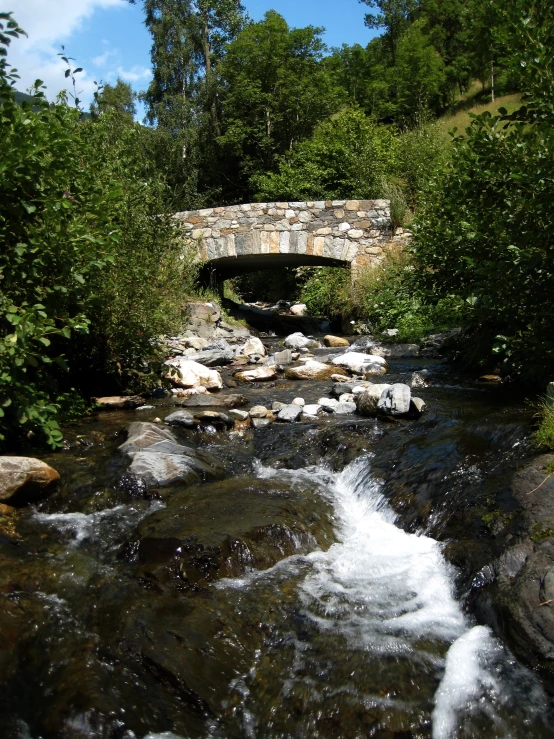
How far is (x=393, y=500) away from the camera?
4.54m

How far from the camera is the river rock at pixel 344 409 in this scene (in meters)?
6.82

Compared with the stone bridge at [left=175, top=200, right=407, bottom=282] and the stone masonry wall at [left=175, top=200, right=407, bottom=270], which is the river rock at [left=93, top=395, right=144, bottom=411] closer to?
the stone bridge at [left=175, top=200, right=407, bottom=282]

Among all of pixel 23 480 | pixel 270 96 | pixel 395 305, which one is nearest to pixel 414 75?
pixel 270 96

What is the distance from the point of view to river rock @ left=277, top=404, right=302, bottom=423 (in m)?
6.64

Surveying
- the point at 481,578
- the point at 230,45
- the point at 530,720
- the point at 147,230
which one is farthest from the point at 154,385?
the point at 230,45

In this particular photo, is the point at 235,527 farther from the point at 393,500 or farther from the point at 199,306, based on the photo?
the point at 199,306

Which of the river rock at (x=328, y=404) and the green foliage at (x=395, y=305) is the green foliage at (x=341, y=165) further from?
the river rock at (x=328, y=404)

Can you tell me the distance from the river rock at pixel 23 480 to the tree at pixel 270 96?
66.5ft

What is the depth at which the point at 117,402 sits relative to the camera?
7.16 m

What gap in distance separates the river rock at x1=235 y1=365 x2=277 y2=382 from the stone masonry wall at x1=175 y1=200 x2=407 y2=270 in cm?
558

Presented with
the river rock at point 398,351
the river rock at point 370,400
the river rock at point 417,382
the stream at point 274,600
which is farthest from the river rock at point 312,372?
the stream at point 274,600

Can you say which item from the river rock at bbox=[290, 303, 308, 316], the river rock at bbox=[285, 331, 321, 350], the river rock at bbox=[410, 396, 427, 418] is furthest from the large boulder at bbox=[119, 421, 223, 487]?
the river rock at bbox=[290, 303, 308, 316]

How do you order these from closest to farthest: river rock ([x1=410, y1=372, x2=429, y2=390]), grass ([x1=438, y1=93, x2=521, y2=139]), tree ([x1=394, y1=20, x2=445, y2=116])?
river rock ([x1=410, y1=372, x2=429, y2=390]) < grass ([x1=438, y1=93, x2=521, y2=139]) < tree ([x1=394, y1=20, x2=445, y2=116])

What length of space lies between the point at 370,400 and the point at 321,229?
8139 mm
